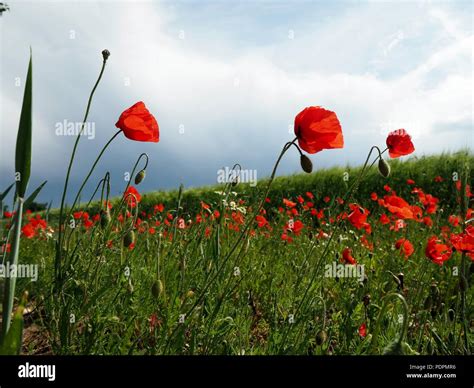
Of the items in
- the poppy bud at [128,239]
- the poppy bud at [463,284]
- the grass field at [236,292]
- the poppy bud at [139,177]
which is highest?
the poppy bud at [139,177]

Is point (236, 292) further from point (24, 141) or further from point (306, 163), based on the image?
point (24, 141)

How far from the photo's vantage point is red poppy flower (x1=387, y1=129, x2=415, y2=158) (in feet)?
5.75

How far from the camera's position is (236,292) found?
2.30 meters

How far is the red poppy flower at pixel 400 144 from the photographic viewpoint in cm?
175

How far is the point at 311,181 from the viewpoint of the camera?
8.38m

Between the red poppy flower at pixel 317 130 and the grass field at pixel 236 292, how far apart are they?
0.21 meters

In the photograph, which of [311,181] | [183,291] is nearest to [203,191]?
[311,181]

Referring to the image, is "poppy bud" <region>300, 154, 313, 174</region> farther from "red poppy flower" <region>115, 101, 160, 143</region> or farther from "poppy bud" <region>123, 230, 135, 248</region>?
"poppy bud" <region>123, 230, 135, 248</region>

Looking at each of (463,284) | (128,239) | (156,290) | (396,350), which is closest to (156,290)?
(156,290)

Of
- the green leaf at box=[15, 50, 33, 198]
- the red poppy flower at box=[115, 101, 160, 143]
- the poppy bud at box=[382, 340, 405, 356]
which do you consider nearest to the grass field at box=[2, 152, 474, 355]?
the poppy bud at box=[382, 340, 405, 356]

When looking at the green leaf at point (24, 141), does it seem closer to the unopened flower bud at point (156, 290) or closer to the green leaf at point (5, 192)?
the green leaf at point (5, 192)

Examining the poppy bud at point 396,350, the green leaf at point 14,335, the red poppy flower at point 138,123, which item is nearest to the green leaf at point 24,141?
the green leaf at point 14,335
